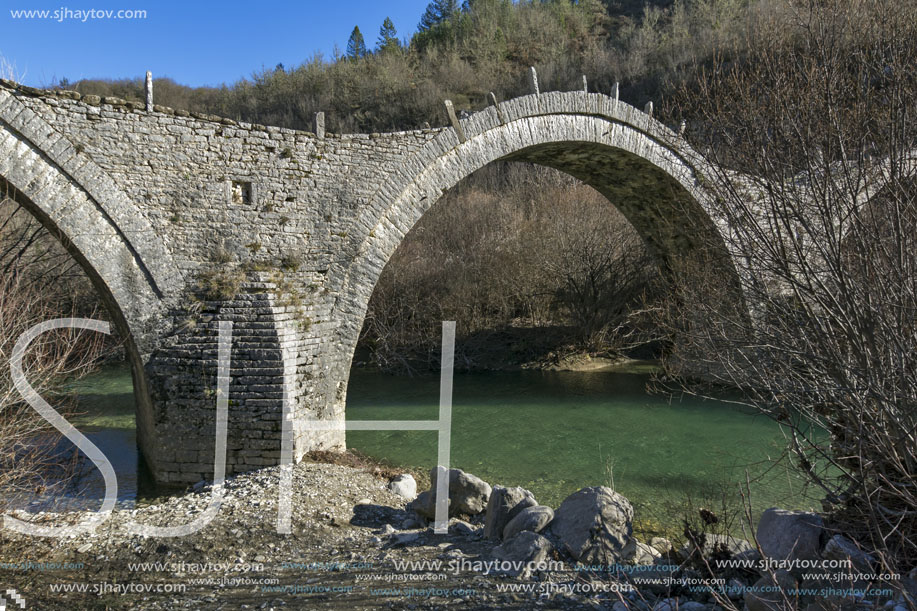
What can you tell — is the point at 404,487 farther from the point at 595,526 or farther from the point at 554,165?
the point at 554,165

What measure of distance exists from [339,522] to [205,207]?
3.47 meters

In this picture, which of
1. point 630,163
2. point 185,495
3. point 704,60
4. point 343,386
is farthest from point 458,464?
point 704,60

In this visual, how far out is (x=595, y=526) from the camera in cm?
406

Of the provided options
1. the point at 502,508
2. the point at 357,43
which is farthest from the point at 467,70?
the point at 502,508

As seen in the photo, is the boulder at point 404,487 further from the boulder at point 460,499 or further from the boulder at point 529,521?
the boulder at point 529,521

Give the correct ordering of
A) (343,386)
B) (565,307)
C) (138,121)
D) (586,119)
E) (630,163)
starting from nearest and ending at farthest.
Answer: (138,121), (343,386), (586,119), (630,163), (565,307)

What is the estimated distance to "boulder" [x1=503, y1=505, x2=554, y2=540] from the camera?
4.40 metres

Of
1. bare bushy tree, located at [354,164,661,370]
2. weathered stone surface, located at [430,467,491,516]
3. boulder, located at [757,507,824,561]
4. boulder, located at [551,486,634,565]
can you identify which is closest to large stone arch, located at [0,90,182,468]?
weathered stone surface, located at [430,467,491,516]

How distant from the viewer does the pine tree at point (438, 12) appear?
3189cm

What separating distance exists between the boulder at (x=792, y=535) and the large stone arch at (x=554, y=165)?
2.04 m

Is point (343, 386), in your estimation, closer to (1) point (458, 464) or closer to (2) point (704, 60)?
(1) point (458, 464)

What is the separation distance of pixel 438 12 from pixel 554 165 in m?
25.2

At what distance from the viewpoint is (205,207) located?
6387 millimetres
